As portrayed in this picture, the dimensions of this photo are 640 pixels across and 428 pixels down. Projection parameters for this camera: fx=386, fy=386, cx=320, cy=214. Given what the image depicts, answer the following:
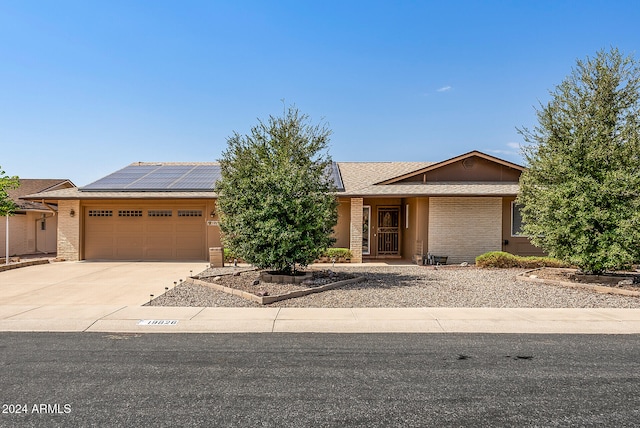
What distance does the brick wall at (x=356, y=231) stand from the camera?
17.2 m

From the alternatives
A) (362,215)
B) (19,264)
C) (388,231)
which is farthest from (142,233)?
(388,231)

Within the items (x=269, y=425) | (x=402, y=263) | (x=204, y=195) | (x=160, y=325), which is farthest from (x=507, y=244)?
(x=269, y=425)

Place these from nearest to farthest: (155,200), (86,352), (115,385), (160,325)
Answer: (115,385) → (86,352) → (160,325) → (155,200)

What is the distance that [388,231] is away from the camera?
1995 centimetres

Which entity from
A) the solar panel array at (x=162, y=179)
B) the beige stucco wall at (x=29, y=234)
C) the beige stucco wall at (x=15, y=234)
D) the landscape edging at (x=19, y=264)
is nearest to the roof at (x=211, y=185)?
the solar panel array at (x=162, y=179)

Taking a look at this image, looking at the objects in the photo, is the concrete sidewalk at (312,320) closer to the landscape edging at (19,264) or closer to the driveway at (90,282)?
the driveway at (90,282)

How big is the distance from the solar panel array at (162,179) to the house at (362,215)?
75 millimetres

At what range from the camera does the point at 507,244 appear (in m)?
17.4

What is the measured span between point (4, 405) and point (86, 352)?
5.53ft

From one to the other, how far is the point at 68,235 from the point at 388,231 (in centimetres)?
1543

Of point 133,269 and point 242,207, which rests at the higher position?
point 242,207

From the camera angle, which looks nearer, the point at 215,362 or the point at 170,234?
the point at 215,362

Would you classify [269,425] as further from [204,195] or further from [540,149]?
[204,195]

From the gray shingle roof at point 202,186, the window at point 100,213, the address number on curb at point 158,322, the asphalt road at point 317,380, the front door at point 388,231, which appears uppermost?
the gray shingle roof at point 202,186
